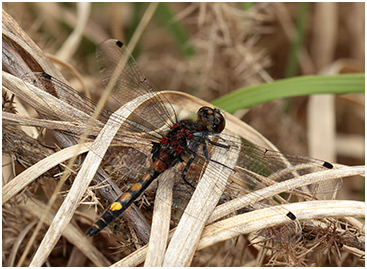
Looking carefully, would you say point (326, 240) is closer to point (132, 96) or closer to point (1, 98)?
point (132, 96)

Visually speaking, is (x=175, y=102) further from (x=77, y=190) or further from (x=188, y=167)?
(x=77, y=190)

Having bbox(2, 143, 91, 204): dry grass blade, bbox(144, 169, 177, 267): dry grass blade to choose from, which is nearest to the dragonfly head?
bbox(144, 169, 177, 267): dry grass blade

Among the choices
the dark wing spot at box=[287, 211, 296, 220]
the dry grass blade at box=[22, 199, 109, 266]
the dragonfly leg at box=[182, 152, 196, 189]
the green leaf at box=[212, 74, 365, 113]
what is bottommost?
the dry grass blade at box=[22, 199, 109, 266]

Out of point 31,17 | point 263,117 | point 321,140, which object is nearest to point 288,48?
point 263,117

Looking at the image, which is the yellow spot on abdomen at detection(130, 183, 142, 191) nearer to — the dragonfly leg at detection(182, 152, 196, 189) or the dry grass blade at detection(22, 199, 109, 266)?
the dragonfly leg at detection(182, 152, 196, 189)

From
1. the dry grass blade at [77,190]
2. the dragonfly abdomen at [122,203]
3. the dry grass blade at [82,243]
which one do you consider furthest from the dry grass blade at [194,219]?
the dry grass blade at [82,243]

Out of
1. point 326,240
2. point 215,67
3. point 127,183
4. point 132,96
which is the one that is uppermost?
point 215,67
